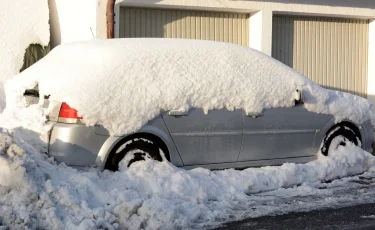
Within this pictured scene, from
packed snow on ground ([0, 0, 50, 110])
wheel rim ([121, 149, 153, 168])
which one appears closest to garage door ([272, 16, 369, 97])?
packed snow on ground ([0, 0, 50, 110])

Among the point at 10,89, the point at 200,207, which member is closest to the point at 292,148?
the point at 200,207

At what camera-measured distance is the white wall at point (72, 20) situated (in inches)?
463

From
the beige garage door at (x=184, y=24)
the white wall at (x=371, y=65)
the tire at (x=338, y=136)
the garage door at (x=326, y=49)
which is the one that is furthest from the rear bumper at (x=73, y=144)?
the white wall at (x=371, y=65)

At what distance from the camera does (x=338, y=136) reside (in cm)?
899

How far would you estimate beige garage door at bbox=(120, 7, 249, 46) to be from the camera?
40.6ft

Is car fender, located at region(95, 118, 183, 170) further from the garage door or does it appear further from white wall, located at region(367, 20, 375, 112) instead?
white wall, located at region(367, 20, 375, 112)

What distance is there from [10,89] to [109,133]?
159cm

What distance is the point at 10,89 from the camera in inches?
312

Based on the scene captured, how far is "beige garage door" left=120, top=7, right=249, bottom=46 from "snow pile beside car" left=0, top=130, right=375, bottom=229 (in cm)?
524

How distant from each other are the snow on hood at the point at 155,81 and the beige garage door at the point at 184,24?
13.4 feet

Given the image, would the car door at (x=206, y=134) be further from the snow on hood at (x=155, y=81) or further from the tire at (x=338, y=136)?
the tire at (x=338, y=136)

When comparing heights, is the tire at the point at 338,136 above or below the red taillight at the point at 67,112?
below

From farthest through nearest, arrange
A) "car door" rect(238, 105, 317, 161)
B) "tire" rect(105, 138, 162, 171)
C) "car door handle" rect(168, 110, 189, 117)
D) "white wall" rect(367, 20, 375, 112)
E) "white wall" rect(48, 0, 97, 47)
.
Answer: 1. "white wall" rect(367, 20, 375, 112)
2. "white wall" rect(48, 0, 97, 47)
3. "car door" rect(238, 105, 317, 161)
4. "car door handle" rect(168, 110, 189, 117)
5. "tire" rect(105, 138, 162, 171)

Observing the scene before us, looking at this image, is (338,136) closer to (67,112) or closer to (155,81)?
(155,81)
